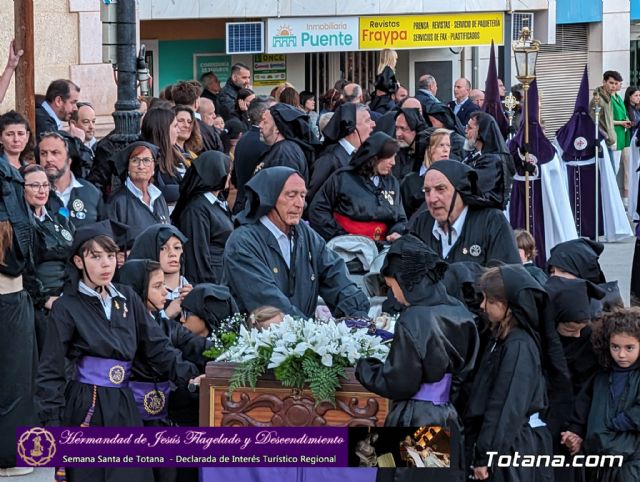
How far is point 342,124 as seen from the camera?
12898mm

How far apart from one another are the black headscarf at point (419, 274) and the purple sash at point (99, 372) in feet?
4.90

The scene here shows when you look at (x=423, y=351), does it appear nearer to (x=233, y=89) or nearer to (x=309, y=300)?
(x=309, y=300)

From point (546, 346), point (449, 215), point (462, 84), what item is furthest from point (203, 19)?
point (546, 346)

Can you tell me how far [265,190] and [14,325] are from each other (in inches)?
74.7

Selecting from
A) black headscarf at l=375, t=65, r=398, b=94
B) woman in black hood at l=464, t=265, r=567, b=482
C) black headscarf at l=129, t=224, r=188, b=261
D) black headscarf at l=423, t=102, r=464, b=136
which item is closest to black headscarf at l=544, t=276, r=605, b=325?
woman in black hood at l=464, t=265, r=567, b=482

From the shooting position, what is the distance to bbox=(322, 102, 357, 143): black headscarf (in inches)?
508

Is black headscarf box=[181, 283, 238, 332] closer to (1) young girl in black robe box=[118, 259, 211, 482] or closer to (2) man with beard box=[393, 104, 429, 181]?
(1) young girl in black robe box=[118, 259, 211, 482]

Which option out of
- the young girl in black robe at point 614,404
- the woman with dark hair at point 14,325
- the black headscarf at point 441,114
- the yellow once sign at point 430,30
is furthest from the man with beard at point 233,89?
the young girl in black robe at point 614,404

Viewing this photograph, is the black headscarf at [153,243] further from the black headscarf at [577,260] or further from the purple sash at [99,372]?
the black headscarf at [577,260]

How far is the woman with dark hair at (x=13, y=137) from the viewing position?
10.7 m

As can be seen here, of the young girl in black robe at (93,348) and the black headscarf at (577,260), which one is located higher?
the black headscarf at (577,260)

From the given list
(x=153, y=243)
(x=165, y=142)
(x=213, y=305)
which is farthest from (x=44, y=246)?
(x=165, y=142)

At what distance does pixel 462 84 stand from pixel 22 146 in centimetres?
1109

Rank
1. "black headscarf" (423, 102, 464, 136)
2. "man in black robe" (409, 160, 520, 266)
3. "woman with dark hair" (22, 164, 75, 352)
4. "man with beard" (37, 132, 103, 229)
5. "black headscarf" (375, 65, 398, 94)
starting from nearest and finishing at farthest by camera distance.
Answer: "man in black robe" (409, 160, 520, 266), "woman with dark hair" (22, 164, 75, 352), "man with beard" (37, 132, 103, 229), "black headscarf" (423, 102, 464, 136), "black headscarf" (375, 65, 398, 94)
